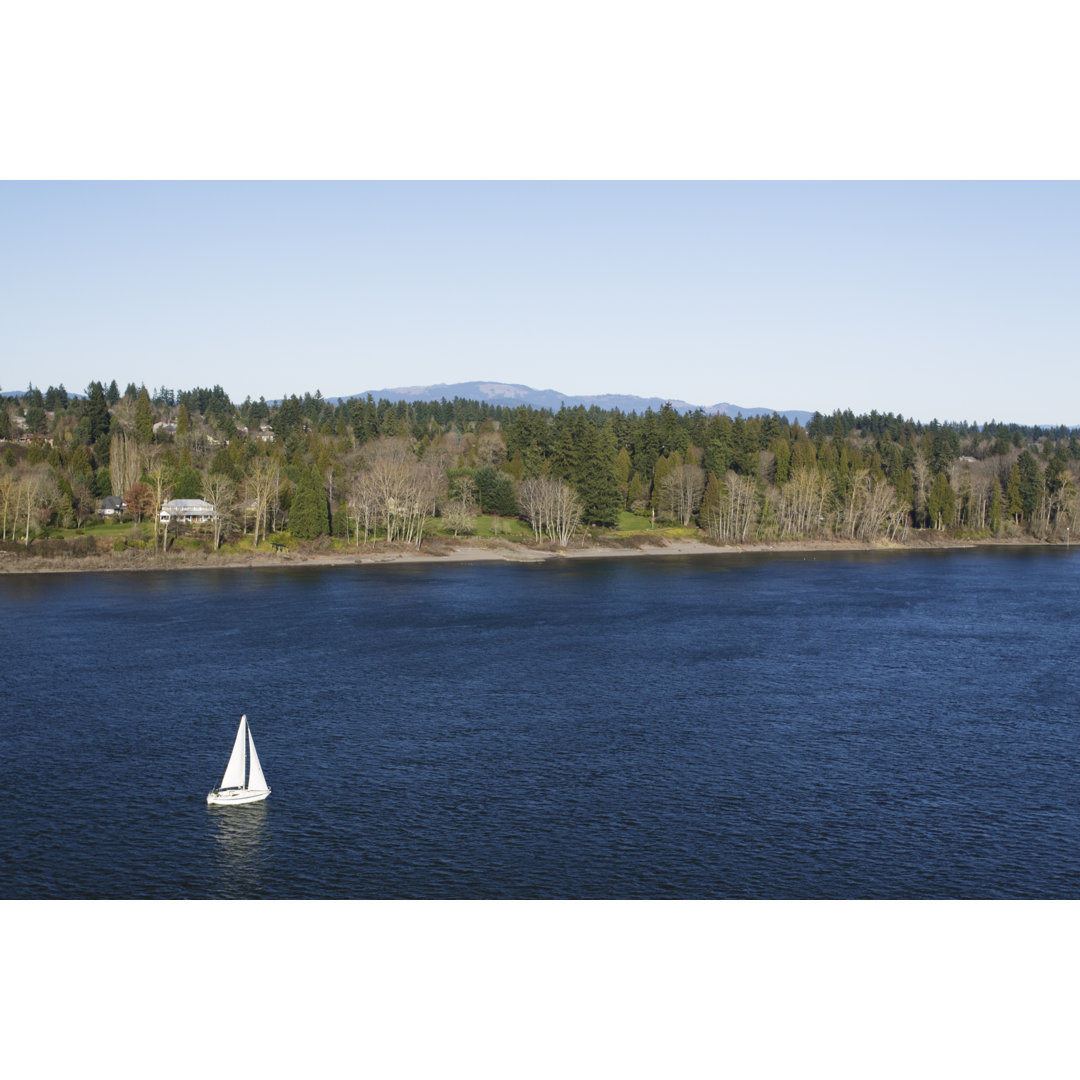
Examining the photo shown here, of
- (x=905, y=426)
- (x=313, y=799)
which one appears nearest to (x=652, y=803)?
(x=313, y=799)

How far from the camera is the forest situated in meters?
92.7

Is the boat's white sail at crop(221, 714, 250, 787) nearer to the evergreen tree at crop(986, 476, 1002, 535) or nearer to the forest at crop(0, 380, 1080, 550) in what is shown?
the forest at crop(0, 380, 1080, 550)

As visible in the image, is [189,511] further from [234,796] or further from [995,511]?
[995,511]

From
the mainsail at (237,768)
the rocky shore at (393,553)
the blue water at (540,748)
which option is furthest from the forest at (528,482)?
the mainsail at (237,768)

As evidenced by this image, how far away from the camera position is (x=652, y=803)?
→ 28.9 metres

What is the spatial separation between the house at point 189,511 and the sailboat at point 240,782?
6824 centimetres

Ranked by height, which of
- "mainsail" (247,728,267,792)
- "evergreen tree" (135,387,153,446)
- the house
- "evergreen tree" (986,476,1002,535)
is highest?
"evergreen tree" (135,387,153,446)

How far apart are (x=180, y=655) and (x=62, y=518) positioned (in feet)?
171

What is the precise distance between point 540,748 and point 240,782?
10.3m

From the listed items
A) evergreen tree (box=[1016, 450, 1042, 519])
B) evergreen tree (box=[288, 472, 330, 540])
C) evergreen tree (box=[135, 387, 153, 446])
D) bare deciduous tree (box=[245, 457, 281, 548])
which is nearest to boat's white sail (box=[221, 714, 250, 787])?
bare deciduous tree (box=[245, 457, 281, 548])

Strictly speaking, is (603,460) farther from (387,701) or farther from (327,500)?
(387,701)

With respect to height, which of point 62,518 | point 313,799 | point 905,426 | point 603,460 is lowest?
point 313,799

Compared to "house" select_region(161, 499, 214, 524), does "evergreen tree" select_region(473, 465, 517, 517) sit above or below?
above

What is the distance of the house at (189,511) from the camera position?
93.9 m
